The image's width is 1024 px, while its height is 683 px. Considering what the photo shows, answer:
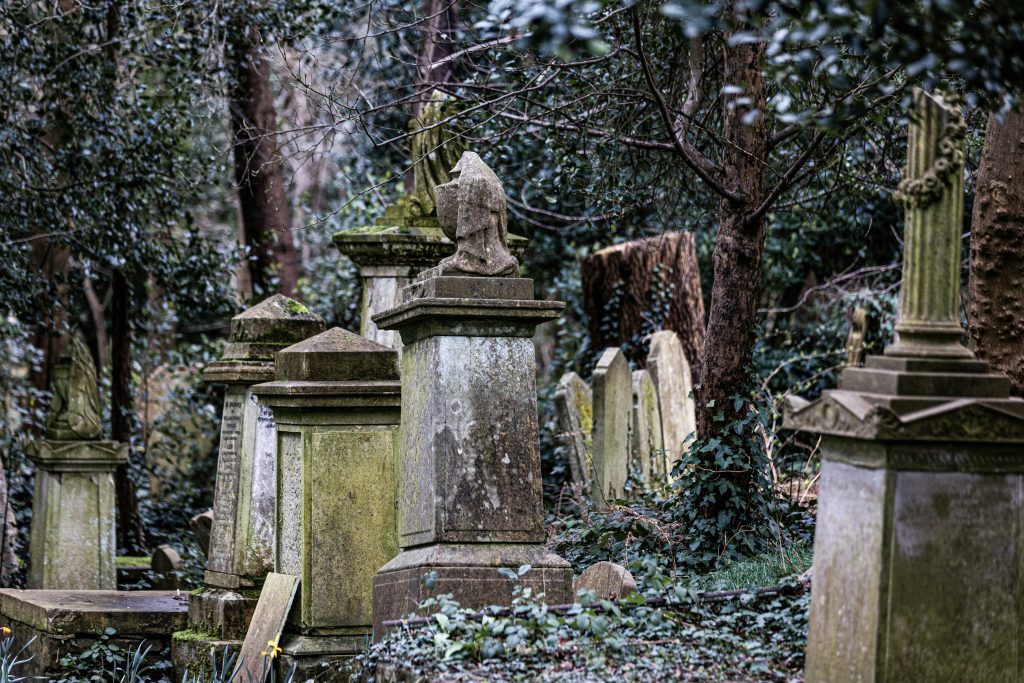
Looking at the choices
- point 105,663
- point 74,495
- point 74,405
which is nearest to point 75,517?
point 74,495

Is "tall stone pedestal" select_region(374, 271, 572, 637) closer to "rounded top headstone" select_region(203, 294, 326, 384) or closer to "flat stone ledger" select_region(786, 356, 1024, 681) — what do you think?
"flat stone ledger" select_region(786, 356, 1024, 681)

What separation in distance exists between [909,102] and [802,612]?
2266mm

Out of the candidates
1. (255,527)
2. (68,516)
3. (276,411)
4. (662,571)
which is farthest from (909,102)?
(68,516)

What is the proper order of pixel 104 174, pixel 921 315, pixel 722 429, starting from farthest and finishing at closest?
pixel 104 174 < pixel 722 429 < pixel 921 315

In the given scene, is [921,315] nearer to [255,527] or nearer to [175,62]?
[255,527]

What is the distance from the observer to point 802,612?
5504 millimetres

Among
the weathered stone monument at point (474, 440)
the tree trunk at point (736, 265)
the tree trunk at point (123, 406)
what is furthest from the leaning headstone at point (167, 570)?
the weathered stone monument at point (474, 440)

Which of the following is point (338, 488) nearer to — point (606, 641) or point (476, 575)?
point (476, 575)

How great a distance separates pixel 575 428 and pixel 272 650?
184 inches

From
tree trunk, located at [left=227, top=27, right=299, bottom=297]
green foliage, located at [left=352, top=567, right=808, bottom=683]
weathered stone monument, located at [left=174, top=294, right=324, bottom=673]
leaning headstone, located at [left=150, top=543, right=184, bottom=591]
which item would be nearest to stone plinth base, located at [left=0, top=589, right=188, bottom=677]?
weathered stone monument, located at [left=174, top=294, right=324, bottom=673]

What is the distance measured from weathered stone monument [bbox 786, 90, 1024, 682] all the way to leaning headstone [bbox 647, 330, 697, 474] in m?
7.30

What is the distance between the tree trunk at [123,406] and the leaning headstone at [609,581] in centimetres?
848

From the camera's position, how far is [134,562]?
12742 mm

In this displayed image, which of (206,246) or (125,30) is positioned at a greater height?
(125,30)
